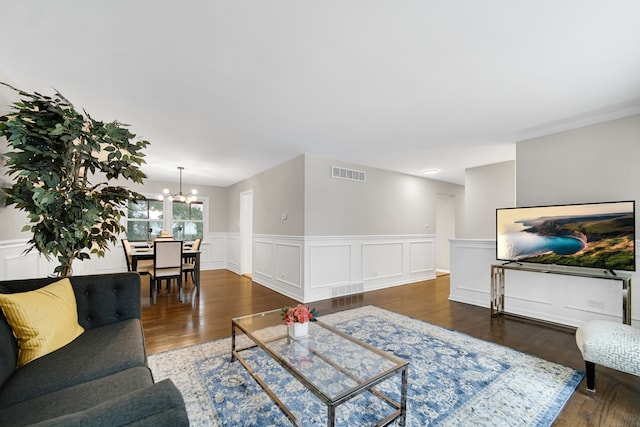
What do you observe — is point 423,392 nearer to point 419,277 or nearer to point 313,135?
point 313,135

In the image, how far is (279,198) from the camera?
5.19 meters

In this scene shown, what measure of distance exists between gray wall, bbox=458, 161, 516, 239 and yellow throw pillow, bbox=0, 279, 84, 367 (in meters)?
5.78

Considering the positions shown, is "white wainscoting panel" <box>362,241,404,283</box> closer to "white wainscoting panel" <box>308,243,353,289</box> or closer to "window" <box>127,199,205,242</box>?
"white wainscoting panel" <box>308,243,353,289</box>

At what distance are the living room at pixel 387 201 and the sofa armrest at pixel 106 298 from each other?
0.73 metres

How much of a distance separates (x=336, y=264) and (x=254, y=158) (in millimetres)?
2351

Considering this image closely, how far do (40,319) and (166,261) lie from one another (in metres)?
2.97

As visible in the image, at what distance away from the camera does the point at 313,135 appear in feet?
12.0

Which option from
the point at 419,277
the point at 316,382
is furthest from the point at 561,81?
the point at 419,277

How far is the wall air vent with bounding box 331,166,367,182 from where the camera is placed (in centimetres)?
489

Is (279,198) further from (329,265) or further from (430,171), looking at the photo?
(430,171)

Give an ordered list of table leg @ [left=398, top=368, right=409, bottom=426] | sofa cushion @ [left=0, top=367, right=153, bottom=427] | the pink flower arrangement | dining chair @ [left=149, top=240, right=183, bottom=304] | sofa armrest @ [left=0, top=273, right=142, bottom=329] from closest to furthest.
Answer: sofa cushion @ [left=0, top=367, right=153, bottom=427]
table leg @ [left=398, top=368, right=409, bottom=426]
sofa armrest @ [left=0, top=273, right=142, bottom=329]
the pink flower arrangement
dining chair @ [left=149, top=240, right=183, bottom=304]

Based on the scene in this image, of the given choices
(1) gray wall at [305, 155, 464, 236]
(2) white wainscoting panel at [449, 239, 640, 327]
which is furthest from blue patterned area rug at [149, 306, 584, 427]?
(1) gray wall at [305, 155, 464, 236]

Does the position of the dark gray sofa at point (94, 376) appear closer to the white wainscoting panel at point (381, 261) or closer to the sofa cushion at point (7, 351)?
the sofa cushion at point (7, 351)

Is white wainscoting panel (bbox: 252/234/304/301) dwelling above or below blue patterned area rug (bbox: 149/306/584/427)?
above
